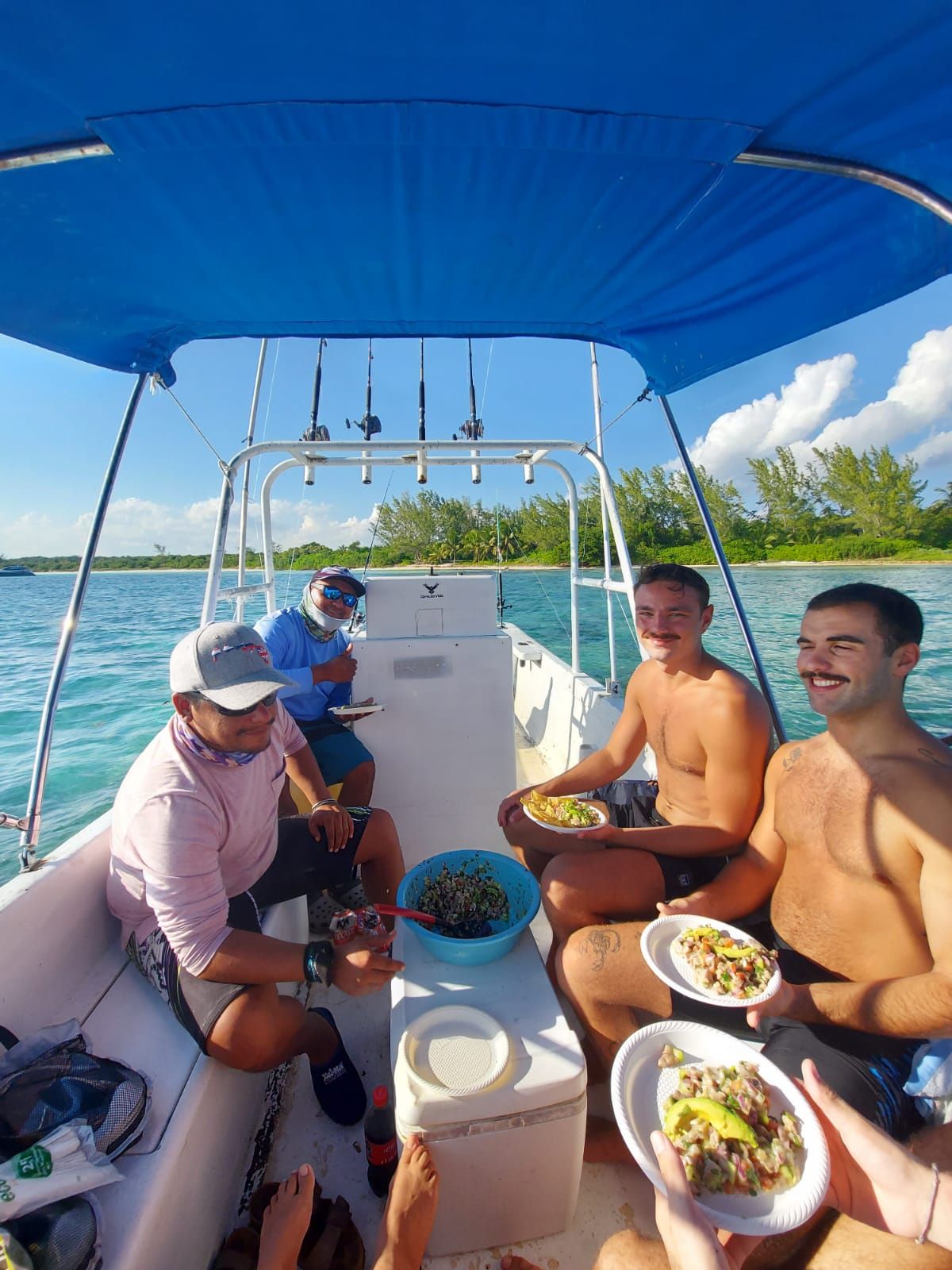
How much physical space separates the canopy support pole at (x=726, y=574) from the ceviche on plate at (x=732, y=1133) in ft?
4.41

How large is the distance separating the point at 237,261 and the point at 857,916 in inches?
97.9

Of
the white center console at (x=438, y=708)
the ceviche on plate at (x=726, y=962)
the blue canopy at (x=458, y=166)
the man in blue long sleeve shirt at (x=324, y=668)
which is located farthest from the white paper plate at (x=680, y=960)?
the blue canopy at (x=458, y=166)

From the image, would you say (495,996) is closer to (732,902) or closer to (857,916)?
(732,902)

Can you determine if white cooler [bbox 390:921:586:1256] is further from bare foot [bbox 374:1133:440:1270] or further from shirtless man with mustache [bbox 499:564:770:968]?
shirtless man with mustache [bbox 499:564:770:968]

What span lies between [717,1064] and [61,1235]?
121 centimetres

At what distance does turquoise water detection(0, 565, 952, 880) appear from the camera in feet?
24.4

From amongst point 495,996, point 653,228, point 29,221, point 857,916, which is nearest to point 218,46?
point 29,221

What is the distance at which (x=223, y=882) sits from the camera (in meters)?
1.52

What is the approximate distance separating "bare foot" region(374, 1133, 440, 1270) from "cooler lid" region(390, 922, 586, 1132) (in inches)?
3.1

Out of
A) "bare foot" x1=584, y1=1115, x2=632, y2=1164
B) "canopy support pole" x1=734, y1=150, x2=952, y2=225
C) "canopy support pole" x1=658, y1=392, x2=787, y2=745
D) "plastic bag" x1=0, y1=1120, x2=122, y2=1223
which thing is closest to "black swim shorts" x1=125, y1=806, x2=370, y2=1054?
"plastic bag" x1=0, y1=1120, x2=122, y2=1223

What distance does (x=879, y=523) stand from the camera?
33031mm

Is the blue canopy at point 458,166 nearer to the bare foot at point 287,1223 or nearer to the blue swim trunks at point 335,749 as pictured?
the blue swim trunks at point 335,749

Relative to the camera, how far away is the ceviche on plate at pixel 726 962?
1.25m

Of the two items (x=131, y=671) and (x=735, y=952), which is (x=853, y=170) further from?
(x=131, y=671)
